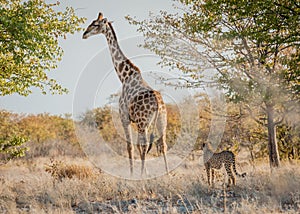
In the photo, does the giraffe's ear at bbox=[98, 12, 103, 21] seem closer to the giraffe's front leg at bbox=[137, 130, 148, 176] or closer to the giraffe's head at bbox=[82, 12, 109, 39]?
the giraffe's head at bbox=[82, 12, 109, 39]

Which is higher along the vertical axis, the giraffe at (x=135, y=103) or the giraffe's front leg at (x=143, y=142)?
the giraffe at (x=135, y=103)

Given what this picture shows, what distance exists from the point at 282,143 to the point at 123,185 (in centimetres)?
748

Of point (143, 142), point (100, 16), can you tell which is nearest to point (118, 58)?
point (100, 16)

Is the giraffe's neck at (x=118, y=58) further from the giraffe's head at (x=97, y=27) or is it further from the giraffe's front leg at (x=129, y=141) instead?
the giraffe's front leg at (x=129, y=141)

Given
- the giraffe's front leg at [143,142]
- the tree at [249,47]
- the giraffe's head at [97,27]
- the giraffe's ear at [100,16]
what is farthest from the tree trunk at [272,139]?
the giraffe's ear at [100,16]

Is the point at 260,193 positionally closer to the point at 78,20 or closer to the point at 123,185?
the point at 123,185

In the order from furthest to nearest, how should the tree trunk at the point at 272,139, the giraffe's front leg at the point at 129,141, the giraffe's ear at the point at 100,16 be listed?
1. the tree trunk at the point at 272,139
2. the giraffe's ear at the point at 100,16
3. the giraffe's front leg at the point at 129,141

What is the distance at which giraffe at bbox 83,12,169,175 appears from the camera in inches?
310

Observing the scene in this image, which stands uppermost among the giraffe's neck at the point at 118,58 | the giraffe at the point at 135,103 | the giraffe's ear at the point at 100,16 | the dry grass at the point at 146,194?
the giraffe's ear at the point at 100,16

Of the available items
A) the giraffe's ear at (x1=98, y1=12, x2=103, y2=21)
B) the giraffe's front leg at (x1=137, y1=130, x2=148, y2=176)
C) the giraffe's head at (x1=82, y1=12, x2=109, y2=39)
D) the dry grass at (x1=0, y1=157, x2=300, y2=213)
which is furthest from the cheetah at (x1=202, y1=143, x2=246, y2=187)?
the giraffe's ear at (x1=98, y1=12, x2=103, y2=21)

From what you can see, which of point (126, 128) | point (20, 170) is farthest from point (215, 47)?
point (20, 170)

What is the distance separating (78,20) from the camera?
9.06m

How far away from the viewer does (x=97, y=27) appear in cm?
912

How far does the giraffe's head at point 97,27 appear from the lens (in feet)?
29.4
